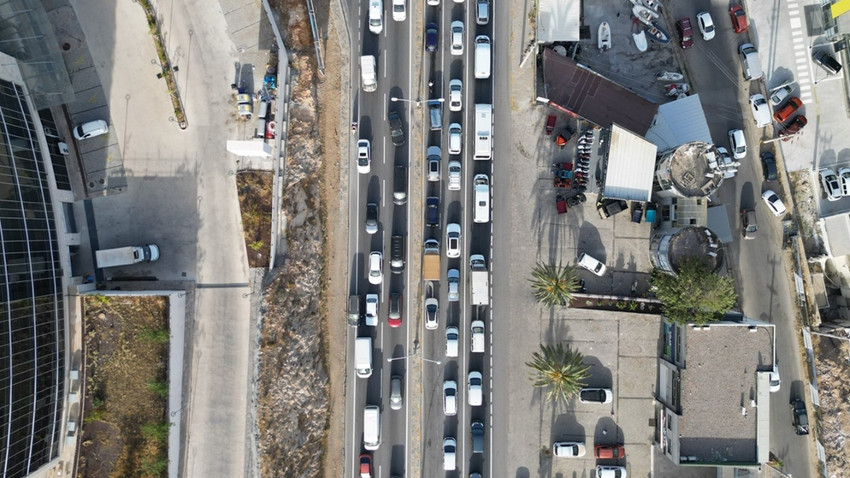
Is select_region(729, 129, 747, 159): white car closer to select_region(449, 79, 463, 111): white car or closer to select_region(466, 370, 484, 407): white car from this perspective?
select_region(449, 79, 463, 111): white car

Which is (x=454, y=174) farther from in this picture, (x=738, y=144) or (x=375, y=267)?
(x=738, y=144)

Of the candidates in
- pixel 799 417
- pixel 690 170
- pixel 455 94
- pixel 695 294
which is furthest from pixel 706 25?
pixel 799 417

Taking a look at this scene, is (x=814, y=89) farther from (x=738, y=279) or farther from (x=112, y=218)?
(x=112, y=218)

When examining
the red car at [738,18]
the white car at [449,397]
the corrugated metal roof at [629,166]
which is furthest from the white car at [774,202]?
the white car at [449,397]

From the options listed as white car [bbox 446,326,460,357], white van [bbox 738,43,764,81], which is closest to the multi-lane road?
white car [bbox 446,326,460,357]

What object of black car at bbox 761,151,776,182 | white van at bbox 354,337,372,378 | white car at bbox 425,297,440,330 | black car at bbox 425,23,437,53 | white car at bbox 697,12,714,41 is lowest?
white van at bbox 354,337,372,378

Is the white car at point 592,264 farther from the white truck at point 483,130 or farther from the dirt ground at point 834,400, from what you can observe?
the dirt ground at point 834,400
